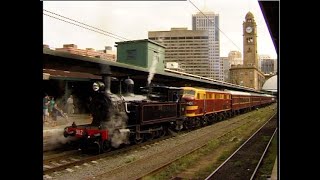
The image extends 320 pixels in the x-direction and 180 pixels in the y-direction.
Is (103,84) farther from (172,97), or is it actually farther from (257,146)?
(257,146)

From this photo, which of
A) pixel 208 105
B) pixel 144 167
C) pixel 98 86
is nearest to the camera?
pixel 144 167

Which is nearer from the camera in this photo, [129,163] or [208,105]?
[129,163]

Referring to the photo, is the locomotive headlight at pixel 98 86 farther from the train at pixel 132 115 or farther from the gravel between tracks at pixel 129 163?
the gravel between tracks at pixel 129 163

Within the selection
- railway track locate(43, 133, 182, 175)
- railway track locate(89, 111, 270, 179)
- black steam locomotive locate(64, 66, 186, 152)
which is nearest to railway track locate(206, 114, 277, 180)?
railway track locate(89, 111, 270, 179)

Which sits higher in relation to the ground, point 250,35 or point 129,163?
point 250,35

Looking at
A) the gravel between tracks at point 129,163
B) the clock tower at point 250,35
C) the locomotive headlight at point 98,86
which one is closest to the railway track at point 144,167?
the gravel between tracks at point 129,163

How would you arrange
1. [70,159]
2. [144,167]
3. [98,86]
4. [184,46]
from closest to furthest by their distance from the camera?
[144,167] < [70,159] < [98,86] < [184,46]

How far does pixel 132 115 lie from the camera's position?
11.2 m

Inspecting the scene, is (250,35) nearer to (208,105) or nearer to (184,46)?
(184,46)

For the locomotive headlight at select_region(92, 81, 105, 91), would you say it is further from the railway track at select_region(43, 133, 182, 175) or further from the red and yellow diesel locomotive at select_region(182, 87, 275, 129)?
the red and yellow diesel locomotive at select_region(182, 87, 275, 129)

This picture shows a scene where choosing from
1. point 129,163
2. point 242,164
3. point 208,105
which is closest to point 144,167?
point 129,163

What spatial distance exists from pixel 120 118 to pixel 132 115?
80 cm

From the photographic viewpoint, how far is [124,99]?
10.9 metres

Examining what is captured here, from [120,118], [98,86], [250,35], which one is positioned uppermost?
[250,35]
